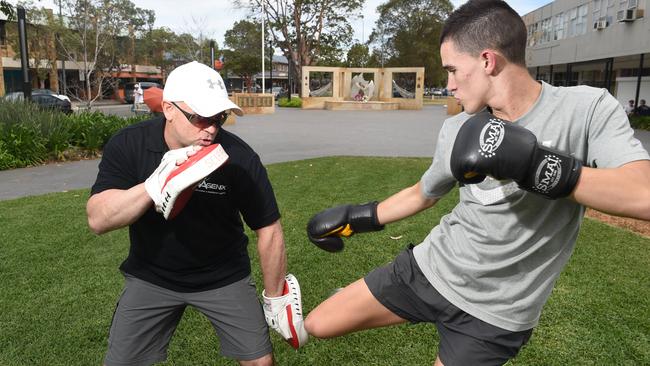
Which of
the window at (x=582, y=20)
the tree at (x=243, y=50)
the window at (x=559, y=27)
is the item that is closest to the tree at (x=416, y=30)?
the tree at (x=243, y=50)

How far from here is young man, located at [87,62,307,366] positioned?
2.32 meters

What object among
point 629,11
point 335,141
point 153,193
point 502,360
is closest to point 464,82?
point 502,360

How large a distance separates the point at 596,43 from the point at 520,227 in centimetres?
3177

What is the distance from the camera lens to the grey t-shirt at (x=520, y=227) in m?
1.76

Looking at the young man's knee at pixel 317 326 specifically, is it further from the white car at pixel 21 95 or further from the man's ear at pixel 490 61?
the white car at pixel 21 95

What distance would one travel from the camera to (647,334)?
3648mm

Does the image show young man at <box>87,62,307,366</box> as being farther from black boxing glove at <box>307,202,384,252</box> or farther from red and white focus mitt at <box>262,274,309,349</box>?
black boxing glove at <box>307,202,384,252</box>

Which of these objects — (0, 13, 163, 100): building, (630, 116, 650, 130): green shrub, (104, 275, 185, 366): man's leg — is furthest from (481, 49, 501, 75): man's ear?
(0, 13, 163, 100): building

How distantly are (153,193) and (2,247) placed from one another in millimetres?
4209

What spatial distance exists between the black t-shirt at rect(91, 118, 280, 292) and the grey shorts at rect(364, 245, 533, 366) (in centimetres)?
65

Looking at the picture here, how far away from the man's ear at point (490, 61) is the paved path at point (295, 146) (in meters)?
7.57

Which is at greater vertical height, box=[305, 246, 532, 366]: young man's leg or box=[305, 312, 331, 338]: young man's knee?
box=[305, 246, 532, 366]: young man's leg

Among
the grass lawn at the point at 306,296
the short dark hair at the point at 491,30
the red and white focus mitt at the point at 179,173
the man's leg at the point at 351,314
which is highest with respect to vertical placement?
the short dark hair at the point at 491,30

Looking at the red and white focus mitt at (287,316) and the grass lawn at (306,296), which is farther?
the grass lawn at (306,296)
